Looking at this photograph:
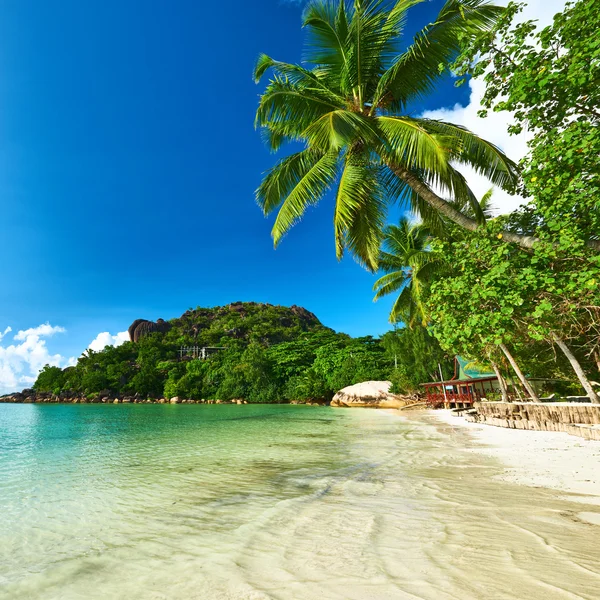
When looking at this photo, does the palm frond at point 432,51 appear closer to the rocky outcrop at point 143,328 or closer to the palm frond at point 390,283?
the palm frond at point 390,283

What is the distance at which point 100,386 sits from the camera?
56281 millimetres

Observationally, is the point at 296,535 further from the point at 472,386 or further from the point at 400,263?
the point at 472,386

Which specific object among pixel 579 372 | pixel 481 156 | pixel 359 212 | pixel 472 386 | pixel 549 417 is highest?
pixel 481 156

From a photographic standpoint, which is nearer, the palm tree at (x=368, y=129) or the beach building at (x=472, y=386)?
the palm tree at (x=368, y=129)

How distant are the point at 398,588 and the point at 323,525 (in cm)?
133

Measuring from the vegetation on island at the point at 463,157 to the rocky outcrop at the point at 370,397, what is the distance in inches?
884

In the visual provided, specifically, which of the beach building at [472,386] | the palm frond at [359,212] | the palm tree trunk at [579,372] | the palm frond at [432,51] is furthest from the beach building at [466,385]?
the palm frond at [432,51]

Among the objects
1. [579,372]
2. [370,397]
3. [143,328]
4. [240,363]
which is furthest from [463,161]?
[143,328]

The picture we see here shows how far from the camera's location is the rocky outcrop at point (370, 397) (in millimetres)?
30794

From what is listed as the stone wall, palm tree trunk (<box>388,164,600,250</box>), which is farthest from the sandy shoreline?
palm tree trunk (<box>388,164,600,250</box>)

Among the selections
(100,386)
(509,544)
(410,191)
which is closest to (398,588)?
(509,544)

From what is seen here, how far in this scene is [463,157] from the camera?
6.93 metres

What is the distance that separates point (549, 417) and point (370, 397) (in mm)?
23649

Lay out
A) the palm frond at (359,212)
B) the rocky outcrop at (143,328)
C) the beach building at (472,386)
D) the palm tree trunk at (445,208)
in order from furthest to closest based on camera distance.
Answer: the rocky outcrop at (143,328) < the beach building at (472,386) < the palm frond at (359,212) < the palm tree trunk at (445,208)
